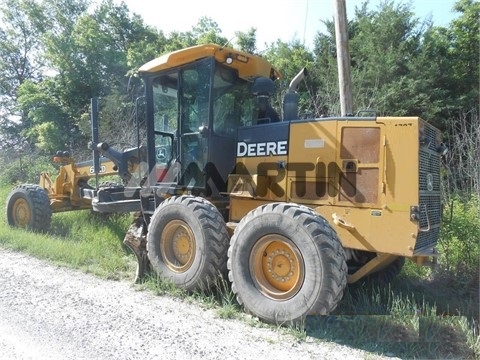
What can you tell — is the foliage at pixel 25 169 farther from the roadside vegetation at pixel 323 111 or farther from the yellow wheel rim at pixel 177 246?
the yellow wheel rim at pixel 177 246

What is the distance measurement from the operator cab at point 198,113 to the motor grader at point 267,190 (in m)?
0.01

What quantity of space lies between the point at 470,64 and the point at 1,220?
676 inches

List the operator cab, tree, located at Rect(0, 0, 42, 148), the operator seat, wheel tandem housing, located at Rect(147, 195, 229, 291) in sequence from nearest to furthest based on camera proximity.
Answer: wheel tandem housing, located at Rect(147, 195, 229, 291), the operator cab, the operator seat, tree, located at Rect(0, 0, 42, 148)

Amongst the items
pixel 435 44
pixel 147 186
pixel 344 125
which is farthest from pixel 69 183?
pixel 435 44

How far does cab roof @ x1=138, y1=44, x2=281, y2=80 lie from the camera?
208 inches

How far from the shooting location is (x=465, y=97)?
49.3ft

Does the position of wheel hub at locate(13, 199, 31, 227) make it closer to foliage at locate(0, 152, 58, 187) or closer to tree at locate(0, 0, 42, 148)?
foliage at locate(0, 152, 58, 187)

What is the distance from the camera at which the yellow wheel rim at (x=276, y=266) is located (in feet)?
13.3

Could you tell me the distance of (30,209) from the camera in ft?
26.2

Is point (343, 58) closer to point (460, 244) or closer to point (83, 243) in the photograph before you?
point (460, 244)

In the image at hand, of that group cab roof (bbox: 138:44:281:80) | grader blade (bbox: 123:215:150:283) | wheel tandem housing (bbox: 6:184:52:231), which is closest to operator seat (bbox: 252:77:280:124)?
cab roof (bbox: 138:44:281:80)

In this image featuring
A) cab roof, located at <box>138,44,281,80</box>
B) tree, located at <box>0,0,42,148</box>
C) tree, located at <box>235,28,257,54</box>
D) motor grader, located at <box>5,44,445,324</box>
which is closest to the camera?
motor grader, located at <box>5,44,445,324</box>

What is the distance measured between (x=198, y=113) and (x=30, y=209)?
4506 millimetres

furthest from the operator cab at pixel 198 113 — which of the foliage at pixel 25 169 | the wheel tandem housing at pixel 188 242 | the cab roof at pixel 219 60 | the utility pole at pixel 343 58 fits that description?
the foliage at pixel 25 169
